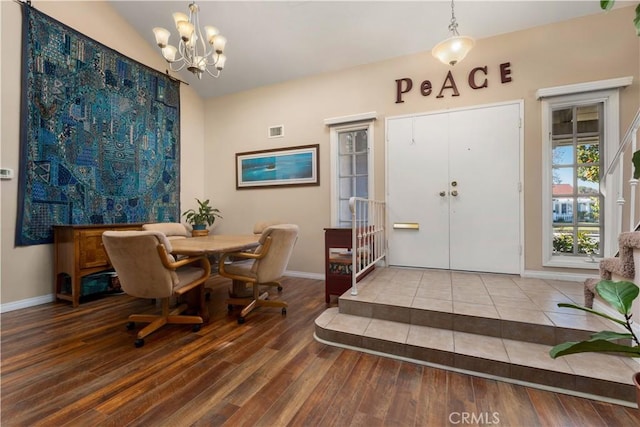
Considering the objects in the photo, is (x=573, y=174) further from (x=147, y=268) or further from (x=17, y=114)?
Result: (x=17, y=114)

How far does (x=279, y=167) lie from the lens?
4.33 m

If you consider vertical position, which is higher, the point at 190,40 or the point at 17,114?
the point at 190,40

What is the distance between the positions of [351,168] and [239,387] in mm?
3075

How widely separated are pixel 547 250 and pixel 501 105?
1736 mm

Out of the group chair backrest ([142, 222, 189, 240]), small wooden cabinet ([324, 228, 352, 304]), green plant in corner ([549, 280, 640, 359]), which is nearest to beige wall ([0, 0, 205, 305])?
chair backrest ([142, 222, 189, 240])

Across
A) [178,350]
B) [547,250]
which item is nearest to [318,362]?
[178,350]

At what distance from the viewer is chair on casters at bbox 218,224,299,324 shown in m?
2.48

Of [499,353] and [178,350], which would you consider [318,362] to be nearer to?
[178,350]

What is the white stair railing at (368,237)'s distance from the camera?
9.09 feet

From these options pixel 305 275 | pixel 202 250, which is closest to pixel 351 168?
pixel 305 275

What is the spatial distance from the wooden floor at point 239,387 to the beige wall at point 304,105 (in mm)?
1739

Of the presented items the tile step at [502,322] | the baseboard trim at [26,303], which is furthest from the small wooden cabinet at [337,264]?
the baseboard trim at [26,303]

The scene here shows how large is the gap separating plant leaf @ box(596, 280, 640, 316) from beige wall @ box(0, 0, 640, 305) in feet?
7.96
